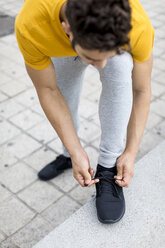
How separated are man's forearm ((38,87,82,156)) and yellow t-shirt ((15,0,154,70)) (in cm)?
22

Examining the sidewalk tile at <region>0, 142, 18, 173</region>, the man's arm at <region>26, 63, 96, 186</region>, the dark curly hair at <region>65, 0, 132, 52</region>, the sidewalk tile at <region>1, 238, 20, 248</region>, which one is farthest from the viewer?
the sidewalk tile at <region>0, 142, 18, 173</region>

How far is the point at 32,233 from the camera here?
2.12m

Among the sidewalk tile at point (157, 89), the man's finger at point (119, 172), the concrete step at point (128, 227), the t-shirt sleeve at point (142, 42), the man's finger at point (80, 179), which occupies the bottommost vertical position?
the sidewalk tile at point (157, 89)

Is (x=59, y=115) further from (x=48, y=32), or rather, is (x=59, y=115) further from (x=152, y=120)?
(x=152, y=120)

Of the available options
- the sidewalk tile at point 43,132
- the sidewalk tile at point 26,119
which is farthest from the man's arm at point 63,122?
the sidewalk tile at point 26,119

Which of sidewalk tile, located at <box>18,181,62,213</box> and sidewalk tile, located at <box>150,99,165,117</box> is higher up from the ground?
sidewalk tile, located at <box>18,181,62,213</box>

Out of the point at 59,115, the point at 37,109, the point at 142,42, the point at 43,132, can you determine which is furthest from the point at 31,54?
the point at 37,109

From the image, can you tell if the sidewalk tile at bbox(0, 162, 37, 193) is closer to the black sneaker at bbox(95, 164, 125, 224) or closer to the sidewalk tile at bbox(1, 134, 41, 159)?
the sidewalk tile at bbox(1, 134, 41, 159)

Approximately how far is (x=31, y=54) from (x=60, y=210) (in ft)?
3.62

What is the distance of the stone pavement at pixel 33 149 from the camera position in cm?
220

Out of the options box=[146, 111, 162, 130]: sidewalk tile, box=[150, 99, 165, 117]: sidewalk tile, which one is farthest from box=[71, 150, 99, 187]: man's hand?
box=[150, 99, 165, 117]: sidewalk tile

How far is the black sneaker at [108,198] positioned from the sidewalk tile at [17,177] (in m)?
0.72

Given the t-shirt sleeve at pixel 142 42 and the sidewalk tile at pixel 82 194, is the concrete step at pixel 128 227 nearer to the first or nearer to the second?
the sidewalk tile at pixel 82 194

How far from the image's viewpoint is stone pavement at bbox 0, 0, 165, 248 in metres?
2.20
